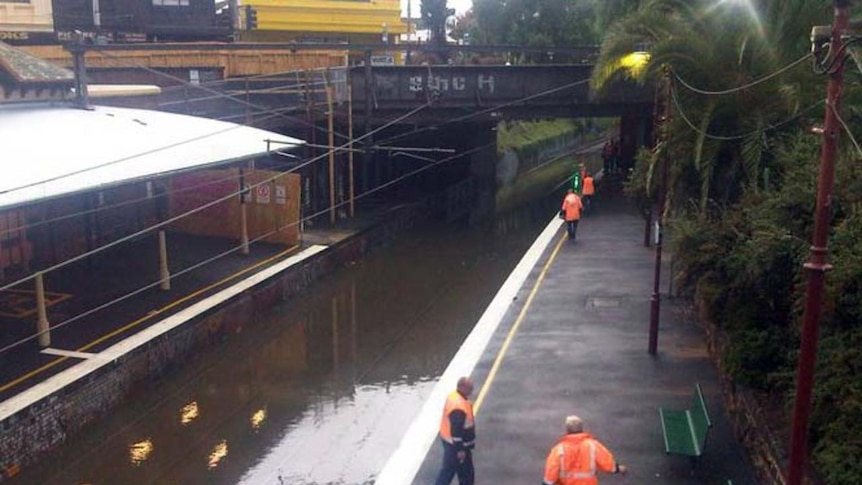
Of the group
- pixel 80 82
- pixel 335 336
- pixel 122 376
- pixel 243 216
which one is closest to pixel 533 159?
pixel 243 216

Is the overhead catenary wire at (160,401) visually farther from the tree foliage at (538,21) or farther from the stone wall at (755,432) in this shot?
the tree foliage at (538,21)

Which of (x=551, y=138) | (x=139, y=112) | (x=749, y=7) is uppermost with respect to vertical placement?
(x=749, y=7)

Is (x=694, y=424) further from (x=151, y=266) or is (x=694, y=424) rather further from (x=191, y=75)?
(x=191, y=75)

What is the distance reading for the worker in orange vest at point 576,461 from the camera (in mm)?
9578

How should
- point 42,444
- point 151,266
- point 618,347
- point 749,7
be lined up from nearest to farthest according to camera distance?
point 42,444 → point 618,347 → point 749,7 → point 151,266

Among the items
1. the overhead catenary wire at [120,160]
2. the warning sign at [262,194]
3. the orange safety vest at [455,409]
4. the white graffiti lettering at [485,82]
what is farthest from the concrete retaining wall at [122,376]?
the white graffiti lettering at [485,82]

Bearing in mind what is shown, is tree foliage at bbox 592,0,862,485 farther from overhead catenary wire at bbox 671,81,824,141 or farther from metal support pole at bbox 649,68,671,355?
metal support pole at bbox 649,68,671,355

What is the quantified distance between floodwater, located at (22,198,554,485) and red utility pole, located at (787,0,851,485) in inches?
305

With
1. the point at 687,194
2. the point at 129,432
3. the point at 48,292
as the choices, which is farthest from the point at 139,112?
the point at 687,194

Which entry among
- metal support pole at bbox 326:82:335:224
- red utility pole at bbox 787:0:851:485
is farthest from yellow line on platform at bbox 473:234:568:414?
metal support pole at bbox 326:82:335:224

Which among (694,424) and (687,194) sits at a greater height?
(687,194)

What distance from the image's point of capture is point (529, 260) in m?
25.4

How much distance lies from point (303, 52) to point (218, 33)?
15.5ft

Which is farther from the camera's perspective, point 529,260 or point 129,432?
point 529,260
